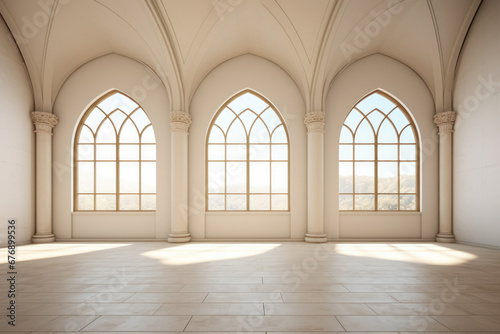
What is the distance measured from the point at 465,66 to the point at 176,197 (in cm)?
1015

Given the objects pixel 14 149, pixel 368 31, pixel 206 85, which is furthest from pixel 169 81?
pixel 368 31

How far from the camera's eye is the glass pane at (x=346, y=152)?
1035cm

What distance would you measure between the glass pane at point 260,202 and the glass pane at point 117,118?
539 centimetres

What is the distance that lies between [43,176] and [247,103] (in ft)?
24.1

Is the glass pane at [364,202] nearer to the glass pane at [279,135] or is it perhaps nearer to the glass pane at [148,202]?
the glass pane at [279,135]

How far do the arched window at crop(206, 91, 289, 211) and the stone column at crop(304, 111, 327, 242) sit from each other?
946 mm

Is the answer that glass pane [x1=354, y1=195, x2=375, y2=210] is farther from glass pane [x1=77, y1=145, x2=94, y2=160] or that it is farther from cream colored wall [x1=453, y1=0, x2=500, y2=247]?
glass pane [x1=77, y1=145, x2=94, y2=160]

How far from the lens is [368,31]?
9.41 metres

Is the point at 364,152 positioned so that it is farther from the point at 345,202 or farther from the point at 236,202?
the point at 236,202

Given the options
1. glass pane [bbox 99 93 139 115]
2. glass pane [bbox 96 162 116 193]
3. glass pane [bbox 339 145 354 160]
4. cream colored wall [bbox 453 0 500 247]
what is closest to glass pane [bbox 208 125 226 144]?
glass pane [bbox 99 93 139 115]

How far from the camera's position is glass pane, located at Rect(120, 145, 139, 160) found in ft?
34.3

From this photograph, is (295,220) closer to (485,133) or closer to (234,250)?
(234,250)

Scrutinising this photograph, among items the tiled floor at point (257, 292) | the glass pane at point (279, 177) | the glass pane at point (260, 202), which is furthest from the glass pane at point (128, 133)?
the glass pane at point (279, 177)

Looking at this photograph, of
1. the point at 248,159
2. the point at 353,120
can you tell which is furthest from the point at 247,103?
the point at 353,120
